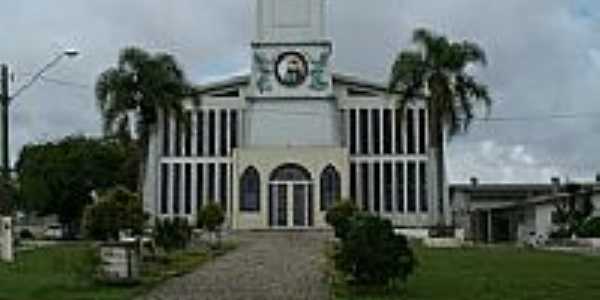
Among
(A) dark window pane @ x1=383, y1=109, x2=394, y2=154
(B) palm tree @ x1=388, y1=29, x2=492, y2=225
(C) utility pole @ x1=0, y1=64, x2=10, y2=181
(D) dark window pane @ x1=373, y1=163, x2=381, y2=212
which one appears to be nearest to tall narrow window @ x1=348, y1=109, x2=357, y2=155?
(D) dark window pane @ x1=373, y1=163, x2=381, y2=212

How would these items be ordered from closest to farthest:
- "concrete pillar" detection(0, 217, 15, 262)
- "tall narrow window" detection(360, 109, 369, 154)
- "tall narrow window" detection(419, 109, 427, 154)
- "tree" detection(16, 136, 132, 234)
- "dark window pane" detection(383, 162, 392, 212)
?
"concrete pillar" detection(0, 217, 15, 262) → "tree" detection(16, 136, 132, 234) → "tall narrow window" detection(419, 109, 427, 154) → "dark window pane" detection(383, 162, 392, 212) → "tall narrow window" detection(360, 109, 369, 154)

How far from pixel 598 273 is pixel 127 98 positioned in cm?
3285

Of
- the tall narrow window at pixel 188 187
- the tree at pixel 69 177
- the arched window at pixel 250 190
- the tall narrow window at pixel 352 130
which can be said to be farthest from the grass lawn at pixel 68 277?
the tall narrow window at pixel 352 130

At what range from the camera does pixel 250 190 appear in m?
83.1

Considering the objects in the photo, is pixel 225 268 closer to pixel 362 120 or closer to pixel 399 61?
pixel 399 61

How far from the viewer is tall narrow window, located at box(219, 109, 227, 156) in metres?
85.2

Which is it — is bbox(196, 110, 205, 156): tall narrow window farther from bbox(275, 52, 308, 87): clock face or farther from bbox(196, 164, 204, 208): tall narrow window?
bbox(275, 52, 308, 87): clock face

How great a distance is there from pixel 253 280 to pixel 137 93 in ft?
107

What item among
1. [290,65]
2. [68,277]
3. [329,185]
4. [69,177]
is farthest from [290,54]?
[68,277]

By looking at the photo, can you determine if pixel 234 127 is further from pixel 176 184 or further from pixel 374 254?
pixel 374 254

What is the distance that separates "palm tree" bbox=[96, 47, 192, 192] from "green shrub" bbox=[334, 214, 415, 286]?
34.9 m

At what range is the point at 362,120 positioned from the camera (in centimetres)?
8688

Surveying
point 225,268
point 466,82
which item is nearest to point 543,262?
point 225,268

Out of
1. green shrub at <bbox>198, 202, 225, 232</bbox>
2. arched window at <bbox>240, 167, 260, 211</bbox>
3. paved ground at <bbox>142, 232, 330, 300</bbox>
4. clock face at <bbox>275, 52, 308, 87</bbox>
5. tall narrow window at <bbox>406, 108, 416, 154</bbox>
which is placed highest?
clock face at <bbox>275, 52, 308, 87</bbox>
